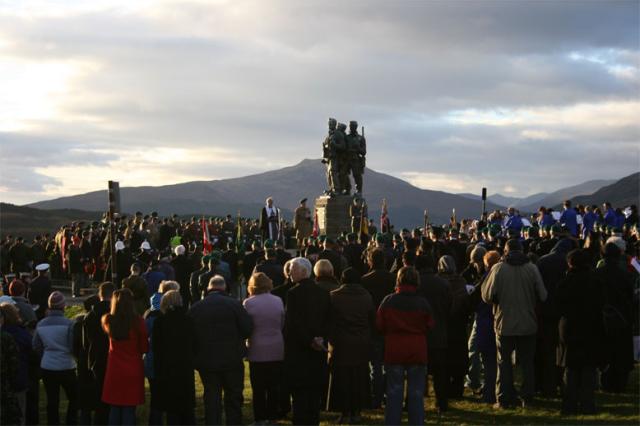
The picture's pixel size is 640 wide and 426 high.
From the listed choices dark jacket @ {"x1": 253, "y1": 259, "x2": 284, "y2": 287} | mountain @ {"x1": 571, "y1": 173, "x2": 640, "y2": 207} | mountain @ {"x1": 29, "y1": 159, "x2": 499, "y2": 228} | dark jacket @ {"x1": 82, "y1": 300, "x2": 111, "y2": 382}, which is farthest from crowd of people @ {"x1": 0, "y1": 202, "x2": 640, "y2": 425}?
mountain @ {"x1": 29, "y1": 159, "x2": 499, "y2": 228}

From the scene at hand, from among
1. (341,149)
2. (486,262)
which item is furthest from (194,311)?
(341,149)

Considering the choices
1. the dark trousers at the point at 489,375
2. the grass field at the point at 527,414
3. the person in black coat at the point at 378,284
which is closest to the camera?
the grass field at the point at 527,414

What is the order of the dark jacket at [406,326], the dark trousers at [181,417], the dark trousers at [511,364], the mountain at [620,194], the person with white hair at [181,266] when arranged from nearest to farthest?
the dark jacket at [406,326]
the dark trousers at [181,417]
the dark trousers at [511,364]
the person with white hair at [181,266]
the mountain at [620,194]

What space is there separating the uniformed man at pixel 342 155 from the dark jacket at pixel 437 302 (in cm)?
2474

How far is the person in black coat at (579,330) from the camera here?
9.07m

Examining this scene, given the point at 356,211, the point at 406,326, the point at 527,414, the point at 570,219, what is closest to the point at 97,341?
the point at 406,326

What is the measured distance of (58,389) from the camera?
9.53 m

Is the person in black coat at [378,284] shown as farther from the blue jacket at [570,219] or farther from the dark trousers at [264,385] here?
the blue jacket at [570,219]

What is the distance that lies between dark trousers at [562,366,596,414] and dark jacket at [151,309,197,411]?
428cm

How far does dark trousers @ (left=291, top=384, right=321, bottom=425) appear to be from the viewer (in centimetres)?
891

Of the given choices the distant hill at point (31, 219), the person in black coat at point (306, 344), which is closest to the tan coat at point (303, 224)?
the person in black coat at point (306, 344)

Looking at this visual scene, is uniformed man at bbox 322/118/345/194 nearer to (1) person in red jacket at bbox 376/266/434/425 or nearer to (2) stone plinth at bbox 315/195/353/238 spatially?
(2) stone plinth at bbox 315/195/353/238

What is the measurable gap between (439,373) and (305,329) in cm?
194

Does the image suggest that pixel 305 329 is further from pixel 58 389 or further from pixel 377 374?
pixel 58 389
